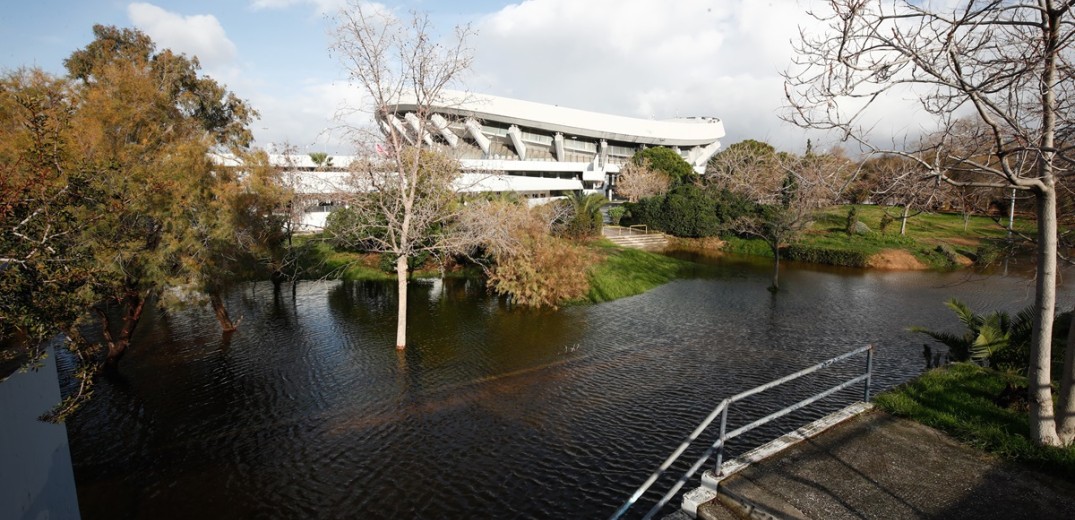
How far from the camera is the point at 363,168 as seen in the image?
1573cm

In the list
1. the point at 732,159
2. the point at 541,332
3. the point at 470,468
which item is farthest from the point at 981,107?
Answer: the point at 732,159

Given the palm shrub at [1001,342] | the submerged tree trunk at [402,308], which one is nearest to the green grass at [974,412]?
the palm shrub at [1001,342]

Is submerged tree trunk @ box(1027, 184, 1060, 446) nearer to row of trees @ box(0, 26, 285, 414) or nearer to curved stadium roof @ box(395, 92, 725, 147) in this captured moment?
row of trees @ box(0, 26, 285, 414)

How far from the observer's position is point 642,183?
4762 cm

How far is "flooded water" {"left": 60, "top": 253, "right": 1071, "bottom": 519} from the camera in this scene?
7.94m

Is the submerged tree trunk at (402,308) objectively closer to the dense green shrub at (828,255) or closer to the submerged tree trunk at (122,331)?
the submerged tree trunk at (122,331)

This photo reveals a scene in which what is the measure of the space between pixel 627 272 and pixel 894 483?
1901 centimetres

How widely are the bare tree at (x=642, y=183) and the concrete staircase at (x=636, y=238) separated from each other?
8529mm

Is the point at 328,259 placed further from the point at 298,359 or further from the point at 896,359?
the point at 896,359

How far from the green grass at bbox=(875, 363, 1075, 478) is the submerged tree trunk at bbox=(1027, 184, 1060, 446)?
0.76ft

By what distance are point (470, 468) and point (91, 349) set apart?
531 cm

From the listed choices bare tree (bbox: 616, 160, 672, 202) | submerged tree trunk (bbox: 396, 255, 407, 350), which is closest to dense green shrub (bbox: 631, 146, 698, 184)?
bare tree (bbox: 616, 160, 672, 202)

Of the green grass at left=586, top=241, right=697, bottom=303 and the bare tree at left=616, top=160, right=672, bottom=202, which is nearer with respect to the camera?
the green grass at left=586, top=241, right=697, bottom=303

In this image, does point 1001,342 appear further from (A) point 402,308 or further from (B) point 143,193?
(B) point 143,193
